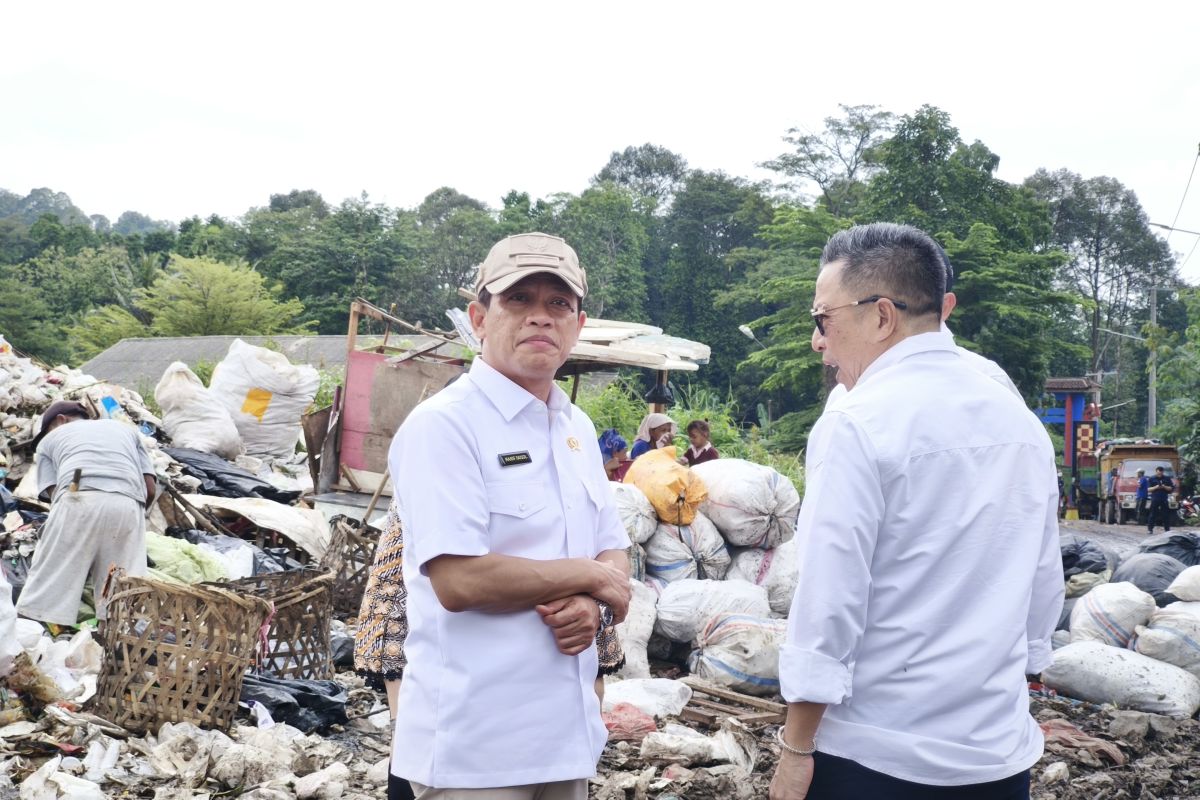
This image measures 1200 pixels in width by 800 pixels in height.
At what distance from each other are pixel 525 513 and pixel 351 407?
748 centimetres

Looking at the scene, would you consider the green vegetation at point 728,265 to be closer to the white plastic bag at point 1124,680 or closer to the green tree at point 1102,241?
the green tree at point 1102,241

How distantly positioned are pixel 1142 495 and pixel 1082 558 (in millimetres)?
16007

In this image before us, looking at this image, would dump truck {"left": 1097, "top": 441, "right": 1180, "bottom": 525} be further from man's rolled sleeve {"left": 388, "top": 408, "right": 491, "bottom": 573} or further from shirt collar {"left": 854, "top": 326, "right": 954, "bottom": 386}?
man's rolled sleeve {"left": 388, "top": 408, "right": 491, "bottom": 573}

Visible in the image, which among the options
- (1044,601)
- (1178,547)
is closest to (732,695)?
(1044,601)

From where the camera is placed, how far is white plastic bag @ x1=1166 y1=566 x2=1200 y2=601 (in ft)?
19.6

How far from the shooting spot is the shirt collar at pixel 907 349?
74.5 inches

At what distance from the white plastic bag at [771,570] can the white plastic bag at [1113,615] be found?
1450mm

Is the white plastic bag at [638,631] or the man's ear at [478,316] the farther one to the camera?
the white plastic bag at [638,631]

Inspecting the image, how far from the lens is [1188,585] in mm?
5988

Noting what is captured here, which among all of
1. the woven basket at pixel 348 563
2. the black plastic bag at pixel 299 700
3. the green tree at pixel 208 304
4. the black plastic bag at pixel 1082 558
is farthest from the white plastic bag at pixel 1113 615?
the green tree at pixel 208 304

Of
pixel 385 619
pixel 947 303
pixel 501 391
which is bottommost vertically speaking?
pixel 385 619

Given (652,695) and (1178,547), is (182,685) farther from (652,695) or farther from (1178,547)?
(1178,547)

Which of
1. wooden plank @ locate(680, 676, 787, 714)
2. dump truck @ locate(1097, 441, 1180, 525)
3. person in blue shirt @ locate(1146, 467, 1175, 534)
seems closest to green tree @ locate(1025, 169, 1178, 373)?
dump truck @ locate(1097, 441, 1180, 525)

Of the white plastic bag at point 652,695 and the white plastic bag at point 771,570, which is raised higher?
the white plastic bag at point 771,570
